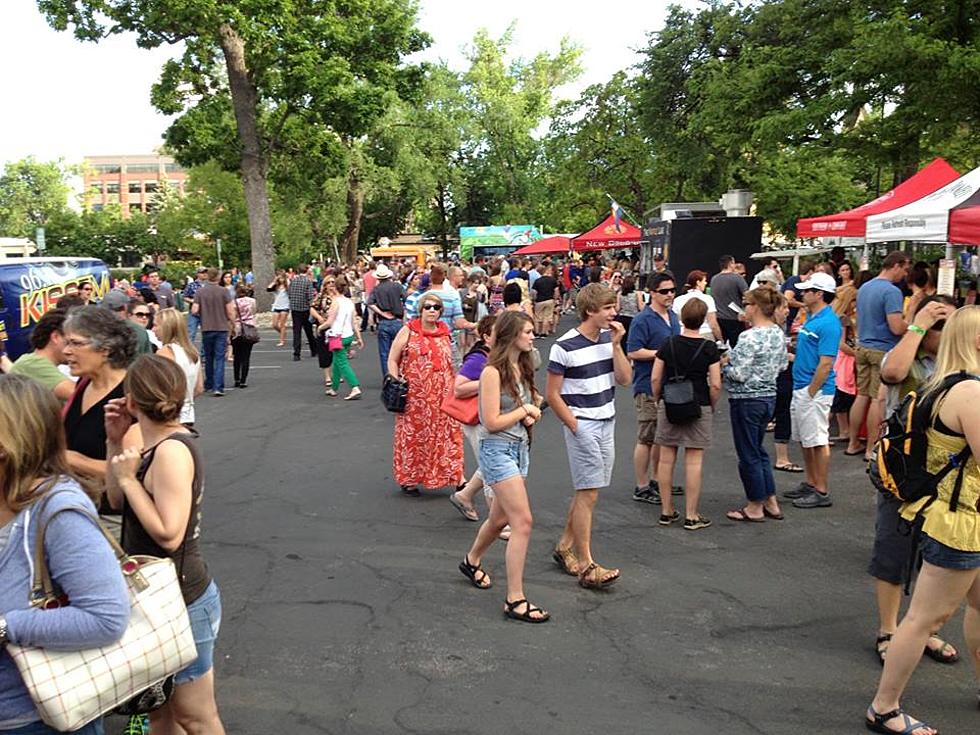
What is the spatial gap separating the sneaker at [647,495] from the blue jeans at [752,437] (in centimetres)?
86

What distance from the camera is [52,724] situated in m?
2.08

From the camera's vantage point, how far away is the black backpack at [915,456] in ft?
11.6

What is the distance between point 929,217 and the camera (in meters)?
8.95

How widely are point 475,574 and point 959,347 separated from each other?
303cm

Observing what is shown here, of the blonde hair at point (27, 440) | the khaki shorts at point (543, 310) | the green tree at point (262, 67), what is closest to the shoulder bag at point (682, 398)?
the blonde hair at point (27, 440)

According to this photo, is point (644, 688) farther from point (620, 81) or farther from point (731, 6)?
point (620, 81)

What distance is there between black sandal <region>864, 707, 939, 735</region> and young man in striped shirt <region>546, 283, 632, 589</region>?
1.86 m

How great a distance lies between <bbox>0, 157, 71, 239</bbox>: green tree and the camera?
308ft

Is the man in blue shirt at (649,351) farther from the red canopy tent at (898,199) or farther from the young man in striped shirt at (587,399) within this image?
the red canopy tent at (898,199)

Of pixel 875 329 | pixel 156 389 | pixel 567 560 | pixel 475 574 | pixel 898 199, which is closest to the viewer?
pixel 156 389

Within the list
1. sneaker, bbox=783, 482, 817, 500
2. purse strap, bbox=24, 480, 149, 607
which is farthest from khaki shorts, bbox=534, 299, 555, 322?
purse strap, bbox=24, 480, 149, 607

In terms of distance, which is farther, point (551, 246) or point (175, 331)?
point (551, 246)

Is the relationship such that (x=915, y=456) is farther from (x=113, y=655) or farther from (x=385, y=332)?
(x=385, y=332)

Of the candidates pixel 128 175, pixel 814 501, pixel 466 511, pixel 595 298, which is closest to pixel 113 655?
pixel 595 298
